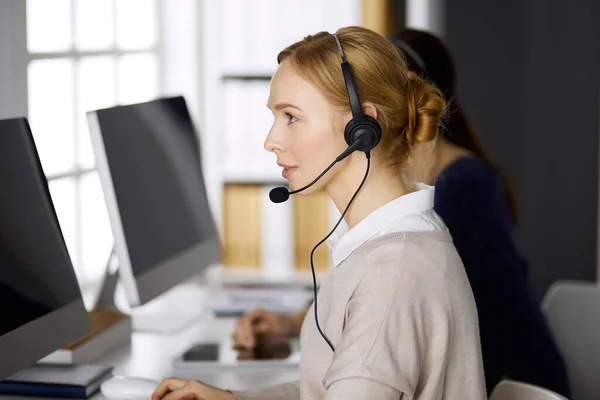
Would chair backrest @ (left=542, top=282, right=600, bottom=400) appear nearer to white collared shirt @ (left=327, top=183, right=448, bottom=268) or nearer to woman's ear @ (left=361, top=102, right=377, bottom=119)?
white collared shirt @ (left=327, top=183, right=448, bottom=268)

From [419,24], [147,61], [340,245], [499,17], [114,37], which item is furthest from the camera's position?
[499,17]

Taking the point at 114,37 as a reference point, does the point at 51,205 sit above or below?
below

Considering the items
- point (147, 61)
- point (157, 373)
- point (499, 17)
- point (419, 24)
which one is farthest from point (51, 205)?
point (499, 17)

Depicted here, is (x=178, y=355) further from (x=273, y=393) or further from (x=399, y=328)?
(x=399, y=328)

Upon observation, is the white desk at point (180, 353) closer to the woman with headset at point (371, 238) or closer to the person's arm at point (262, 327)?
the person's arm at point (262, 327)

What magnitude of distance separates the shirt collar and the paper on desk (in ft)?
3.10

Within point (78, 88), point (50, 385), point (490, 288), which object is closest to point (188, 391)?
point (50, 385)

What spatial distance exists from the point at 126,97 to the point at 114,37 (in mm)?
194

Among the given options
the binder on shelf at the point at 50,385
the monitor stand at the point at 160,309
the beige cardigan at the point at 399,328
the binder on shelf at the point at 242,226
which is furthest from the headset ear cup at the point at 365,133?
A: the binder on shelf at the point at 242,226

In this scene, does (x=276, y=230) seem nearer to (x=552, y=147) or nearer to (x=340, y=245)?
(x=552, y=147)

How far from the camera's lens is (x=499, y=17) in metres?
4.12

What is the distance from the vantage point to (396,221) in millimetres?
1412

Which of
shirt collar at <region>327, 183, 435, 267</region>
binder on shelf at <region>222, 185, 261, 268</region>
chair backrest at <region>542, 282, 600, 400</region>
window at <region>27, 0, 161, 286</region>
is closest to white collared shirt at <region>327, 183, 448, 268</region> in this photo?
shirt collar at <region>327, 183, 435, 267</region>

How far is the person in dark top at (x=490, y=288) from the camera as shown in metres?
2.12
